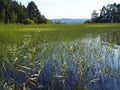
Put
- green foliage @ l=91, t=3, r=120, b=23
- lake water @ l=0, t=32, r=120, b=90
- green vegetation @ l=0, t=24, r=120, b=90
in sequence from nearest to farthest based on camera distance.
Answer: green vegetation @ l=0, t=24, r=120, b=90 < lake water @ l=0, t=32, r=120, b=90 < green foliage @ l=91, t=3, r=120, b=23

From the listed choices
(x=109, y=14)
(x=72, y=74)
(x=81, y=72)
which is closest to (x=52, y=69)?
(x=72, y=74)

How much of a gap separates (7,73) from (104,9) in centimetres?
5747

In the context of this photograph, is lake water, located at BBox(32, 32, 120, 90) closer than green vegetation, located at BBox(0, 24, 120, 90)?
No

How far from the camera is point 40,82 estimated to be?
6.84 metres

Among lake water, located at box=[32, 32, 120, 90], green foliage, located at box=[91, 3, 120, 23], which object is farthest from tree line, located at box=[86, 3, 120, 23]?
lake water, located at box=[32, 32, 120, 90]

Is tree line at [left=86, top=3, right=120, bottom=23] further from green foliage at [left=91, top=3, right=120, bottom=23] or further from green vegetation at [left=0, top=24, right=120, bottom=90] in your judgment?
green vegetation at [left=0, top=24, right=120, bottom=90]

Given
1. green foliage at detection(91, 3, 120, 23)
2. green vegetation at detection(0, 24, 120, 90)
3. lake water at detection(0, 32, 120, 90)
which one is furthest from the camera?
green foliage at detection(91, 3, 120, 23)

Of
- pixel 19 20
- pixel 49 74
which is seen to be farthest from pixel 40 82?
pixel 19 20

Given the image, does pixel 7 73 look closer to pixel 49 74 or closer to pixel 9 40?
pixel 49 74

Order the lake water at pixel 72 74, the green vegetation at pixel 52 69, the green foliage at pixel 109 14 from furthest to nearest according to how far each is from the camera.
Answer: the green foliage at pixel 109 14
the lake water at pixel 72 74
the green vegetation at pixel 52 69

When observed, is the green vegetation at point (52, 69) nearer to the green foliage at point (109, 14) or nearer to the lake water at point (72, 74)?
the lake water at point (72, 74)

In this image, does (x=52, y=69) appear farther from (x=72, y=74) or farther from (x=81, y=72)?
(x=81, y=72)

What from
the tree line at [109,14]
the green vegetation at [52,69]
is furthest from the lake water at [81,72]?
the tree line at [109,14]

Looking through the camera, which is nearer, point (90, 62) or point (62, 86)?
point (62, 86)
